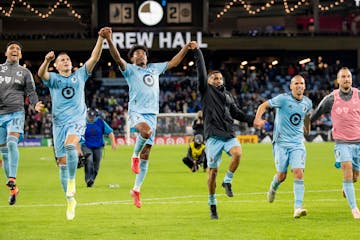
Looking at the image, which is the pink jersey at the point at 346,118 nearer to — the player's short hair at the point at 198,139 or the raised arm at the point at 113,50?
the raised arm at the point at 113,50

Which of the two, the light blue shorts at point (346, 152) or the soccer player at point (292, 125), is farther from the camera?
the soccer player at point (292, 125)

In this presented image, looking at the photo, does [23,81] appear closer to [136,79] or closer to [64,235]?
[136,79]

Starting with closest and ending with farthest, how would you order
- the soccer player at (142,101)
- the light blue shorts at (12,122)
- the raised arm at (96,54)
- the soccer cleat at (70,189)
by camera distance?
the soccer cleat at (70,189) < the raised arm at (96,54) < the soccer player at (142,101) < the light blue shorts at (12,122)

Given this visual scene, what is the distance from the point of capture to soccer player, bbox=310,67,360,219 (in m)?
15.3

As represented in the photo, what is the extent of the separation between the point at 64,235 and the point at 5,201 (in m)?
6.27

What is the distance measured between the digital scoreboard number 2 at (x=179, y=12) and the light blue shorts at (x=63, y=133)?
47418 mm

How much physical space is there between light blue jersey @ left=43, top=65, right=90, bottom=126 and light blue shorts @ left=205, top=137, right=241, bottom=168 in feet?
7.37

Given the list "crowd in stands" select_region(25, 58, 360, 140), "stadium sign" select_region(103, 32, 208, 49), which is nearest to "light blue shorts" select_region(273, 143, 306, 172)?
"crowd in stands" select_region(25, 58, 360, 140)

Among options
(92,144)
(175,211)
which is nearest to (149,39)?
(92,144)

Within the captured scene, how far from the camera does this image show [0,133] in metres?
17.2

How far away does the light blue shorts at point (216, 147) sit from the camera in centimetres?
1529

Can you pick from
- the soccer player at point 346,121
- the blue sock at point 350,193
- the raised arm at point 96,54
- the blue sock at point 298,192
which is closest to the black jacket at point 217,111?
the blue sock at point 298,192

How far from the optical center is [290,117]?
51.0ft

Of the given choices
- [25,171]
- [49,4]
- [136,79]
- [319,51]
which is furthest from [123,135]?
[136,79]
